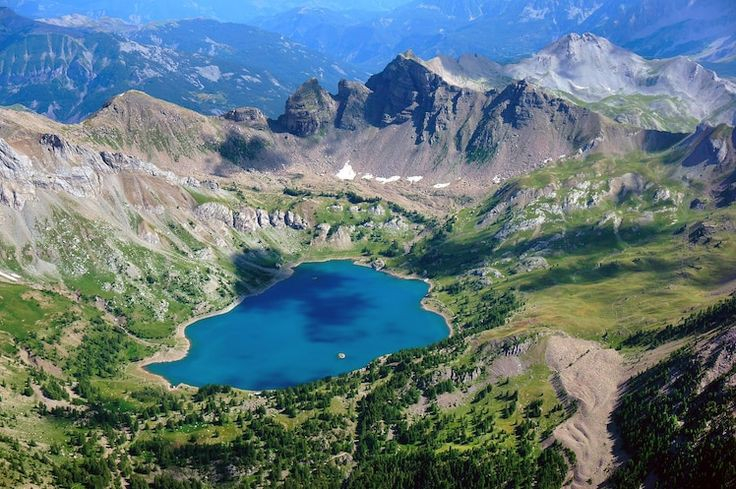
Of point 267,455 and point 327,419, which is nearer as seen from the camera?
point 267,455

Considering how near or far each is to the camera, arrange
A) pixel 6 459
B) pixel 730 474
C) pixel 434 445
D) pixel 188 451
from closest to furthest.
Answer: pixel 730 474
pixel 6 459
pixel 188 451
pixel 434 445

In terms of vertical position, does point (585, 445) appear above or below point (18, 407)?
below

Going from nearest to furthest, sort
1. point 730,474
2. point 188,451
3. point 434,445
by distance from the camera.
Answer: point 730,474, point 188,451, point 434,445

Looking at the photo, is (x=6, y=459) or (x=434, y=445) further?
(x=434, y=445)

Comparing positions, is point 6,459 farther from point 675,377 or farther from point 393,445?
point 675,377

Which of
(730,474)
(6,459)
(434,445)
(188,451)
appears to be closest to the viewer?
(730,474)

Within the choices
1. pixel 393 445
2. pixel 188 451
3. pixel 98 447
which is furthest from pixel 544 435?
pixel 98 447

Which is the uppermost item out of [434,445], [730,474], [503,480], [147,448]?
[147,448]

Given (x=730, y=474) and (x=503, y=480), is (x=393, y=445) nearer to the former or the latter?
(x=503, y=480)

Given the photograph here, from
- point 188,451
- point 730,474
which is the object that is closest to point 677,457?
point 730,474
